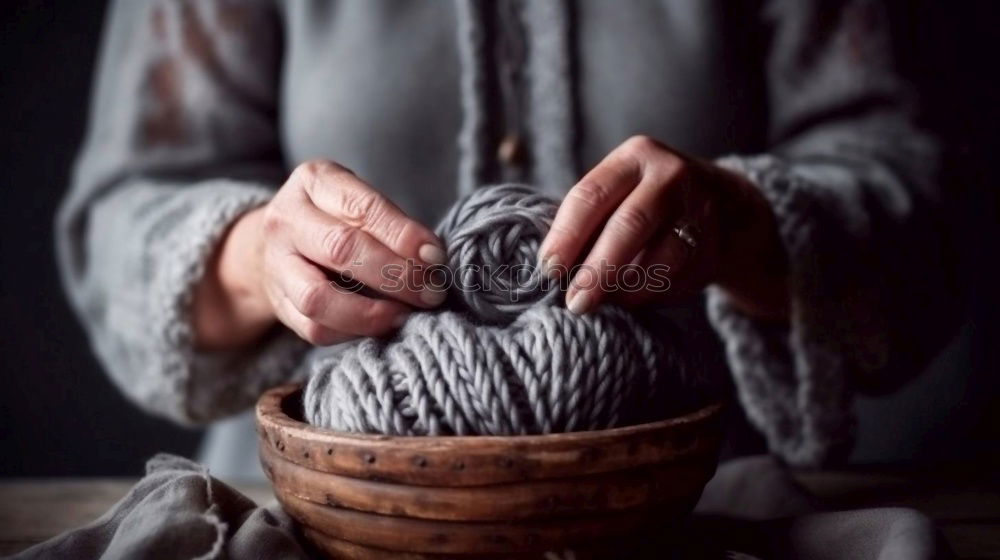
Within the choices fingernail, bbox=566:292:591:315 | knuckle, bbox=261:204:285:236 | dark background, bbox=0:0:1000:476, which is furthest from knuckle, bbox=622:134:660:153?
dark background, bbox=0:0:1000:476

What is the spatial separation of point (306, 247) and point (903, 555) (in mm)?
352

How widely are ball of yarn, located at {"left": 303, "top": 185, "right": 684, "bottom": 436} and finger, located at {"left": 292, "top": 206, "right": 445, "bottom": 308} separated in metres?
0.01

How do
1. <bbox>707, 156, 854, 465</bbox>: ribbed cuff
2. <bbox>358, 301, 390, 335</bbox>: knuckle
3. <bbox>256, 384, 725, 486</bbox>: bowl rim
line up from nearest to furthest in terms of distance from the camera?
1. <bbox>256, 384, 725, 486</bbox>: bowl rim
2. <bbox>358, 301, 390, 335</bbox>: knuckle
3. <bbox>707, 156, 854, 465</bbox>: ribbed cuff

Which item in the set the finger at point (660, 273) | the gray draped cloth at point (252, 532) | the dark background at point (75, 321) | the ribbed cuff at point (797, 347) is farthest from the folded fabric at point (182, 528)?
the dark background at point (75, 321)

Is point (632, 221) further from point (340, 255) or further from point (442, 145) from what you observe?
point (442, 145)

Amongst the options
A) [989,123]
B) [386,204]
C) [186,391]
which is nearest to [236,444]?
[186,391]

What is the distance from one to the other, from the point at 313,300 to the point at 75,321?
3.28ft

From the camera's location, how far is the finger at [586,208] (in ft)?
1.46

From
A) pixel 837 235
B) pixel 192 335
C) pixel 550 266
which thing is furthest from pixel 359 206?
pixel 837 235

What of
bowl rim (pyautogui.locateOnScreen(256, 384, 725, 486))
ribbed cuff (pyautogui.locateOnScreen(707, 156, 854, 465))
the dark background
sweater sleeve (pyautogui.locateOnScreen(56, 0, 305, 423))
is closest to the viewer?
bowl rim (pyautogui.locateOnScreen(256, 384, 725, 486))

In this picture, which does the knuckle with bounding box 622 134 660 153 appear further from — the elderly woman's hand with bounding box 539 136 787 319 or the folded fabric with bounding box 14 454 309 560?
the folded fabric with bounding box 14 454 309 560

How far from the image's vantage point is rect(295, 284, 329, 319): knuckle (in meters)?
0.47

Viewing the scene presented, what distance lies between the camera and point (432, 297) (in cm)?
45

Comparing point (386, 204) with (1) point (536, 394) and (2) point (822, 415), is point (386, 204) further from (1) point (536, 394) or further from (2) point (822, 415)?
(2) point (822, 415)
